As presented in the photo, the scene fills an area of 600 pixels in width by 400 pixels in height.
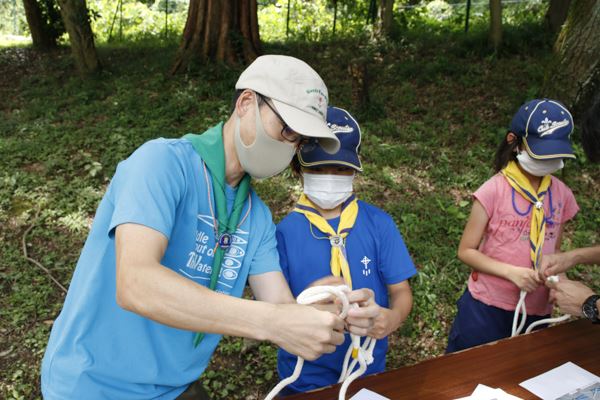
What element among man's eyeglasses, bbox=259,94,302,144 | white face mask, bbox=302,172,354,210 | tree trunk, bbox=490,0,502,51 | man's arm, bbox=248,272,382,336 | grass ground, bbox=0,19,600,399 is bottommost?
grass ground, bbox=0,19,600,399

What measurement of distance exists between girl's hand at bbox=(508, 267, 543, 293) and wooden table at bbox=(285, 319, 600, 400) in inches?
8.0

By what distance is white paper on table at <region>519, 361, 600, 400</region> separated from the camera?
1.85 m

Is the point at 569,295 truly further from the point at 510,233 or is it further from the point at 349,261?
the point at 349,261

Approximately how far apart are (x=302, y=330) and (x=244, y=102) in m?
0.78

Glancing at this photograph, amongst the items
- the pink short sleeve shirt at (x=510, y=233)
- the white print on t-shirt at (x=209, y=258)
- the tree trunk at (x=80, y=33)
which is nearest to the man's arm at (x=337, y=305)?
the white print on t-shirt at (x=209, y=258)

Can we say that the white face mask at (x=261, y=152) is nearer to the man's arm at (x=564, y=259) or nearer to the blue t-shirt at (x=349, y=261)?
the blue t-shirt at (x=349, y=261)

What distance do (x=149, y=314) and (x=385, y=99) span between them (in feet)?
23.0

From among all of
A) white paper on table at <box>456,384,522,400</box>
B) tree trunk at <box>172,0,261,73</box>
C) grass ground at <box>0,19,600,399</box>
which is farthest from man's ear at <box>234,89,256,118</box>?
tree trunk at <box>172,0,261,73</box>

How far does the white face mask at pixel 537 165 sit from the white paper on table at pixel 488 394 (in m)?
1.18

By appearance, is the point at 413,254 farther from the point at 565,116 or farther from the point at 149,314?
the point at 149,314

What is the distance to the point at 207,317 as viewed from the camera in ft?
4.36

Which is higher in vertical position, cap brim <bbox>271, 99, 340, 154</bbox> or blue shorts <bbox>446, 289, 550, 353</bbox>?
cap brim <bbox>271, 99, 340, 154</bbox>

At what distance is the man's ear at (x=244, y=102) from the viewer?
169 cm

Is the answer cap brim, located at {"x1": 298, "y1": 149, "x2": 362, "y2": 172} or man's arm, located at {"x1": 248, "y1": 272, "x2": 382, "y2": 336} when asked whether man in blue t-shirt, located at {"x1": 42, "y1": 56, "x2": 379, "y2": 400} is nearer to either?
man's arm, located at {"x1": 248, "y1": 272, "x2": 382, "y2": 336}
